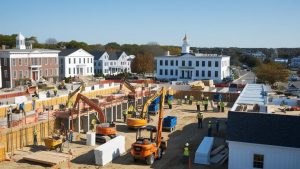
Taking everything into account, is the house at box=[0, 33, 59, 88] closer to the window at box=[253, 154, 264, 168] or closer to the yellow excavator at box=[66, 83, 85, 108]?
the yellow excavator at box=[66, 83, 85, 108]

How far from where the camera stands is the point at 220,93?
47406mm

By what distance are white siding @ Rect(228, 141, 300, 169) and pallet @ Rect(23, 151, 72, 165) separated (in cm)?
982

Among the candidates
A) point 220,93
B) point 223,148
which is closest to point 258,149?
point 223,148

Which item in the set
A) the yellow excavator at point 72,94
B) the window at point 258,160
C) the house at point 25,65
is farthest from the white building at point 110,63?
the window at point 258,160

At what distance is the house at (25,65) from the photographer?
5397cm

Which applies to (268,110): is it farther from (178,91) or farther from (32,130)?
(178,91)

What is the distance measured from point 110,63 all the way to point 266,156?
70.4 metres

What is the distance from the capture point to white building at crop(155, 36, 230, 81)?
65.3m

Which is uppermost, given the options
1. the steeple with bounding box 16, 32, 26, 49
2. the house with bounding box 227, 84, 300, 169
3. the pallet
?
the steeple with bounding box 16, 32, 26, 49

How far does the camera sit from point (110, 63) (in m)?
86.0

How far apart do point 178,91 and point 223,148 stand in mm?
26060

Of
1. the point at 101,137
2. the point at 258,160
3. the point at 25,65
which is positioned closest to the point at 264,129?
the point at 258,160

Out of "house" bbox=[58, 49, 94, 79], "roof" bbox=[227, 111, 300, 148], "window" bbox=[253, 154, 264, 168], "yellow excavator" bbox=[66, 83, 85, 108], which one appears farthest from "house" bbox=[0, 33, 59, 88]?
"window" bbox=[253, 154, 264, 168]

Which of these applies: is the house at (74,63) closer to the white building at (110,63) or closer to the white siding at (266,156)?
the white building at (110,63)
